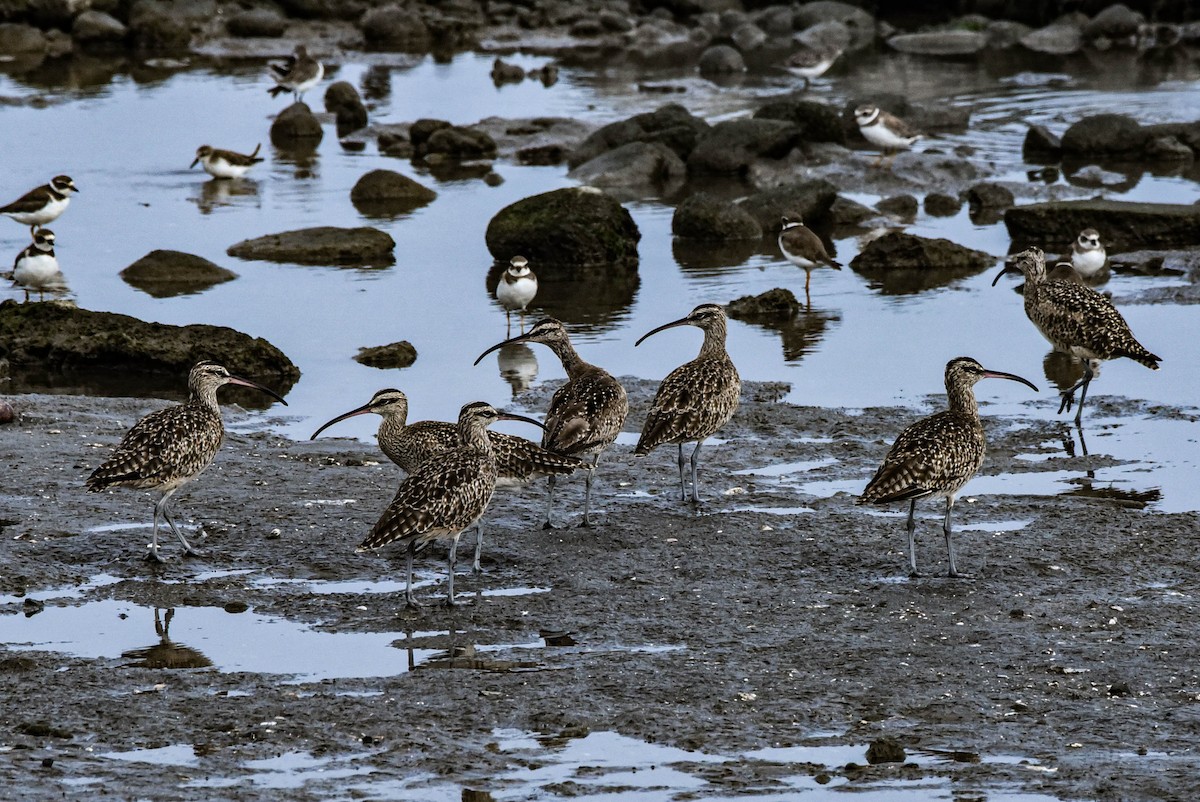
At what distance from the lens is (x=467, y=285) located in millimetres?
18656

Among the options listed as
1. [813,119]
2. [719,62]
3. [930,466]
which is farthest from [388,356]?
[719,62]

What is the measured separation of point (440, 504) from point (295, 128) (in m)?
21.5

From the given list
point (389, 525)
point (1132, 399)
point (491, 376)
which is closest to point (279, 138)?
point (491, 376)

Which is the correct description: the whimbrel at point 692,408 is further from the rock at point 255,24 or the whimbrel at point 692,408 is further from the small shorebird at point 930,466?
the rock at point 255,24

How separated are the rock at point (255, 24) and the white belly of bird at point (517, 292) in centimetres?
2964

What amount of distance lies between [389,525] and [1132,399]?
7.35 m

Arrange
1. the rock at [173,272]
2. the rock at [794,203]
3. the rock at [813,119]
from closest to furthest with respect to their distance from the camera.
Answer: the rock at [173,272] → the rock at [794,203] → the rock at [813,119]

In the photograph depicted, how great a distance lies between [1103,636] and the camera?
8359mm

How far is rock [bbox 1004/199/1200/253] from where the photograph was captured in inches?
787

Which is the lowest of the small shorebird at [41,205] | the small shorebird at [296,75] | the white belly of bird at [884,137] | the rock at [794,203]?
the rock at [794,203]

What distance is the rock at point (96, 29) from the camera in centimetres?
4216

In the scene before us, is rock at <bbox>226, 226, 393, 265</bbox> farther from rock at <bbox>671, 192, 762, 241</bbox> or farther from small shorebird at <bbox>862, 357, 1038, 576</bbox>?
small shorebird at <bbox>862, 357, 1038, 576</bbox>

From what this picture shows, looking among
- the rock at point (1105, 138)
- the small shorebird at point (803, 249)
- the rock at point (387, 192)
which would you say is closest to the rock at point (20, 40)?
the rock at point (387, 192)

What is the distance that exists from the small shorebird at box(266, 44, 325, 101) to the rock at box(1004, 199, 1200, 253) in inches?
647
